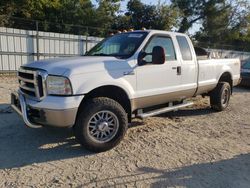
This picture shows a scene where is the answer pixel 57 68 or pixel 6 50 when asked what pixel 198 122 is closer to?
pixel 57 68

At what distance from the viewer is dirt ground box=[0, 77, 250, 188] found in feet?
11.9

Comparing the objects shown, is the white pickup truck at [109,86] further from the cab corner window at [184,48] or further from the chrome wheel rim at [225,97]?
the chrome wheel rim at [225,97]

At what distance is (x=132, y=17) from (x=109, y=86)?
23200 millimetres

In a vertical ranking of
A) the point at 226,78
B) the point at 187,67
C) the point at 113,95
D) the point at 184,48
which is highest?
the point at 184,48

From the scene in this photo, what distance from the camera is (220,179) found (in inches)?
147

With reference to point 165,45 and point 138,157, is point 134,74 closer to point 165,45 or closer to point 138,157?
point 165,45

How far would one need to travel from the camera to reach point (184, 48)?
20.0 feet

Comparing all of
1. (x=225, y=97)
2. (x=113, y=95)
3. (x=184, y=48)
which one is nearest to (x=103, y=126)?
(x=113, y=95)

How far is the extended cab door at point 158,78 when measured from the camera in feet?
16.5

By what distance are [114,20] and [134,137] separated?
2171 cm

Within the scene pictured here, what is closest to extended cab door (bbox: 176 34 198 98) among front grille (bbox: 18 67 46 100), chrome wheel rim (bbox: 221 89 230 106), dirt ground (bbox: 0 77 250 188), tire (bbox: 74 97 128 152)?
dirt ground (bbox: 0 77 250 188)

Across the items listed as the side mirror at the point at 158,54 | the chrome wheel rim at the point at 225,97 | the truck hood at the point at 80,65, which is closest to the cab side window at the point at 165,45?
the side mirror at the point at 158,54

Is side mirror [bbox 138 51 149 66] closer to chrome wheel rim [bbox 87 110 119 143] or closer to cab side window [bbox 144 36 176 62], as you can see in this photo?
cab side window [bbox 144 36 176 62]

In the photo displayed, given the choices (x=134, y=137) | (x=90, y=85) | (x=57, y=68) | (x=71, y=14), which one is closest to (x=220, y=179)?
(x=134, y=137)
